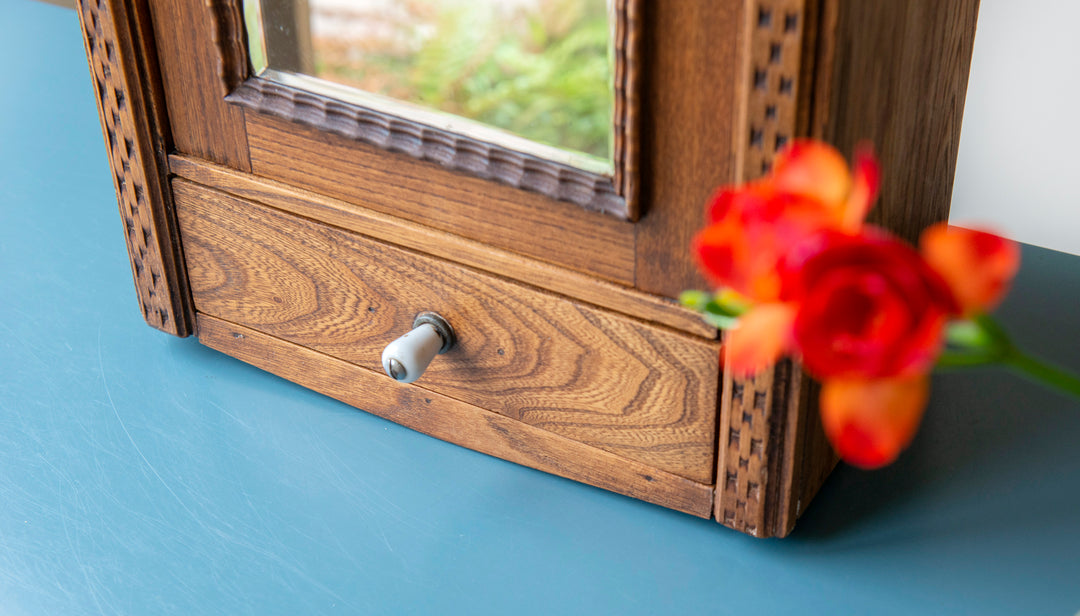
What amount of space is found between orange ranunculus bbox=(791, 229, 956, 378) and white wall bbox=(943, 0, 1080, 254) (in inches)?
23.6

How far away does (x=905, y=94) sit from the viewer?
52 centimetres

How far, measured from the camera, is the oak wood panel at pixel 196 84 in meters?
0.61

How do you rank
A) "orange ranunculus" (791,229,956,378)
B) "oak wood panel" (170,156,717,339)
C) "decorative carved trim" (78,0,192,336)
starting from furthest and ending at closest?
"decorative carved trim" (78,0,192,336) → "oak wood panel" (170,156,717,339) → "orange ranunculus" (791,229,956,378)

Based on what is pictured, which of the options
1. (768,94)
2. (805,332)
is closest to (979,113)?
(768,94)

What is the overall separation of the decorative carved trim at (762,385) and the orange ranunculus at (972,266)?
0.71 ft

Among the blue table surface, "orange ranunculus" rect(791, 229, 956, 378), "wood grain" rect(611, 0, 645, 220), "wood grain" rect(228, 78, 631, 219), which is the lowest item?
the blue table surface

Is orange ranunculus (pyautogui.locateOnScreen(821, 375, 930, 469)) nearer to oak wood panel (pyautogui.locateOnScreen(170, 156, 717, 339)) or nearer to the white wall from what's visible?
oak wood panel (pyautogui.locateOnScreen(170, 156, 717, 339))

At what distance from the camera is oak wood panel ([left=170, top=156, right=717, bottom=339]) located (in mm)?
532

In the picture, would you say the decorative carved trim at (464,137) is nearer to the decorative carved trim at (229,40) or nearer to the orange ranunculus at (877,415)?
the decorative carved trim at (229,40)

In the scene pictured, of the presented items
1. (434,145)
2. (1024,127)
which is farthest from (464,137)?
(1024,127)

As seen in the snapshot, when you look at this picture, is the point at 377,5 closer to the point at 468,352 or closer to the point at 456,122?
the point at 456,122

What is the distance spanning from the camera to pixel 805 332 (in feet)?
0.72

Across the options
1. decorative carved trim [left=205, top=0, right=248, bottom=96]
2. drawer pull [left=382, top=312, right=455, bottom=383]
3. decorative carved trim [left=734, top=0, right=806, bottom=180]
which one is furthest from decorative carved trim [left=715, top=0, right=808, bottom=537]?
decorative carved trim [left=205, top=0, right=248, bottom=96]

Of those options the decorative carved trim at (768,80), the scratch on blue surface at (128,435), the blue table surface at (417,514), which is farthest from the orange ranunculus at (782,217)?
the scratch on blue surface at (128,435)
